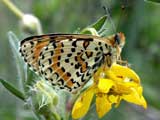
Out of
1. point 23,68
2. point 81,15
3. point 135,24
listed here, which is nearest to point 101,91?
point 23,68

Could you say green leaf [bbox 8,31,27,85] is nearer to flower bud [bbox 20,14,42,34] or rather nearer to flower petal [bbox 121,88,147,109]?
flower petal [bbox 121,88,147,109]

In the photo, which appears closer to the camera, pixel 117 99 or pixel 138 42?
pixel 117 99

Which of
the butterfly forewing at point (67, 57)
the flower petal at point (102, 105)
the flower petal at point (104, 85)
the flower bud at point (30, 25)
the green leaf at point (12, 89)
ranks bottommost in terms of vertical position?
the flower petal at point (102, 105)

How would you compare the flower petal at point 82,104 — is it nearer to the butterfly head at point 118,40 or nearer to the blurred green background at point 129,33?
the butterfly head at point 118,40

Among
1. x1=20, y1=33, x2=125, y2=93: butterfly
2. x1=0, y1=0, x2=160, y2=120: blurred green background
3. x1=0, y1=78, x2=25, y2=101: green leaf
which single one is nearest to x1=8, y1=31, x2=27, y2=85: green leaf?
x1=0, y1=78, x2=25, y2=101: green leaf

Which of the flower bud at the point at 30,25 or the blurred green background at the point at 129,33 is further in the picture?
the blurred green background at the point at 129,33

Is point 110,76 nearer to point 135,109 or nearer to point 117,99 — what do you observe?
point 117,99

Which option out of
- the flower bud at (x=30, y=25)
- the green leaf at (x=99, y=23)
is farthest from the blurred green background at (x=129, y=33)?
the green leaf at (x=99, y=23)

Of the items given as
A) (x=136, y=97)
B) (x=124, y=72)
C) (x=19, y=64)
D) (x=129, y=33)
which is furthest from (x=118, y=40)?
(x=129, y=33)
